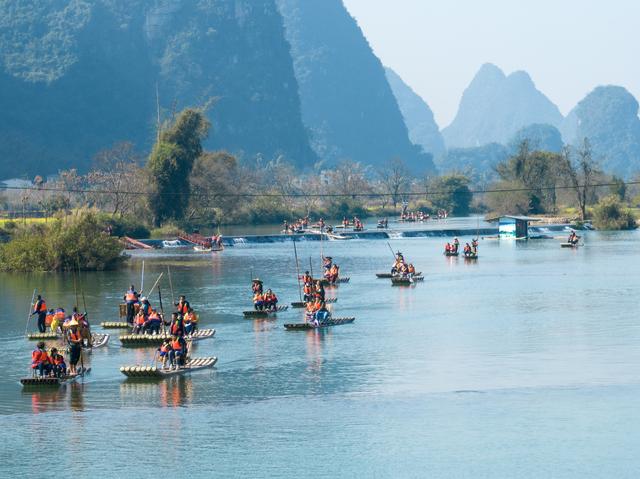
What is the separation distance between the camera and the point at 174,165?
424ft

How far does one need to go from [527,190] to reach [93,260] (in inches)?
3896

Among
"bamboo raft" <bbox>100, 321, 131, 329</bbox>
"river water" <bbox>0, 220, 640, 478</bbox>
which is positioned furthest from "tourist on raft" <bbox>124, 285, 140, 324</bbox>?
"river water" <bbox>0, 220, 640, 478</bbox>

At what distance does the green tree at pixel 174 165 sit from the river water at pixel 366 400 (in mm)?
63004

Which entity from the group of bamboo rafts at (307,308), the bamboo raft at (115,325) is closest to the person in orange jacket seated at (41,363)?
the bamboo raft at (115,325)

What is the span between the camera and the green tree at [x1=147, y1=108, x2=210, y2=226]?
424 feet

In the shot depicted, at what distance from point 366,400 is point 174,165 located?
310ft

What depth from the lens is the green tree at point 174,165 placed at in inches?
5089

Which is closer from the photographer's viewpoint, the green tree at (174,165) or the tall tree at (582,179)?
the green tree at (174,165)

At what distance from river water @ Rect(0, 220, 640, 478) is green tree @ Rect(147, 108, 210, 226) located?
6300 centimetres

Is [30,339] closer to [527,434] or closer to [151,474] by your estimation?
[151,474]

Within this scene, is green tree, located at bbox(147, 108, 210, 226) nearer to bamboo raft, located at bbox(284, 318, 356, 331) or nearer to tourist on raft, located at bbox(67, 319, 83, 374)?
bamboo raft, located at bbox(284, 318, 356, 331)

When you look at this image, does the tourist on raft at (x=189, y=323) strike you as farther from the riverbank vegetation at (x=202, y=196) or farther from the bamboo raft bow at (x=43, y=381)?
the riverbank vegetation at (x=202, y=196)

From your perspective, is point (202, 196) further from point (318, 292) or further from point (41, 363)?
point (41, 363)

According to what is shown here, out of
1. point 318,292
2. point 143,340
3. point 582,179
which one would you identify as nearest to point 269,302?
point 318,292
